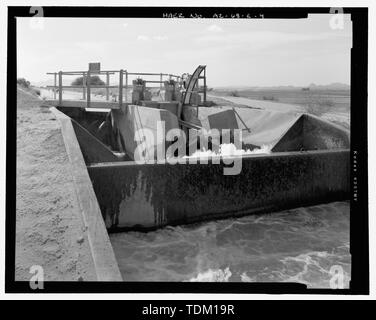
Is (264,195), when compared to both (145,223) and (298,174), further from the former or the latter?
(145,223)

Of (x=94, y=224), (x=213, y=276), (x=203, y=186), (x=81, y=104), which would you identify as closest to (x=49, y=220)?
(x=94, y=224)

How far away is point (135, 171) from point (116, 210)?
1.56ft

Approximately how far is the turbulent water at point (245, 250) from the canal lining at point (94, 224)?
1009mm

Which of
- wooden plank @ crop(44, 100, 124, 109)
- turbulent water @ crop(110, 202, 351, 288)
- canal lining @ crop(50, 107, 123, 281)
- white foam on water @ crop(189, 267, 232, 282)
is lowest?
white foam on water @ crop(189, 267, 232, 282)

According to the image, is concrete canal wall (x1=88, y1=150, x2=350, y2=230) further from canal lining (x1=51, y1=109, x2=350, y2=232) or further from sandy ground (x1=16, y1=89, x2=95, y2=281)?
sandy ground (x1=16, y1=89, x2=95, y2=281)

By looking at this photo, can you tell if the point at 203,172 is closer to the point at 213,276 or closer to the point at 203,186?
the point at 203,186

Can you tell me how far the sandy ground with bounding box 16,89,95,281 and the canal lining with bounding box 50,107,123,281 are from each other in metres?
0.05

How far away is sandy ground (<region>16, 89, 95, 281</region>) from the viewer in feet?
8.84

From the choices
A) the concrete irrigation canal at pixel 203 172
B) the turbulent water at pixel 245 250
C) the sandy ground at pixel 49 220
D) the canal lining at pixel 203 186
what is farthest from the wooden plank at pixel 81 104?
the turbulent water at pixel 245 250

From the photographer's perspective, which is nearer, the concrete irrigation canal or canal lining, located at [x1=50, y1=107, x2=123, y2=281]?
canal lining, located at [x1=50, y1=107, x2=123, y2=281]

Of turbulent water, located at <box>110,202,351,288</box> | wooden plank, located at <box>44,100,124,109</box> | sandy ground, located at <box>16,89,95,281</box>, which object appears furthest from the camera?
wooden plank, located at <box>44,100,124,109</box>

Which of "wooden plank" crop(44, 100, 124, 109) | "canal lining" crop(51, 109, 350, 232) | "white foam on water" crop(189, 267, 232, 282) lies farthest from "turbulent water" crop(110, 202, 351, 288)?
"wooden plank" crop(44, 100, 124, 109)
